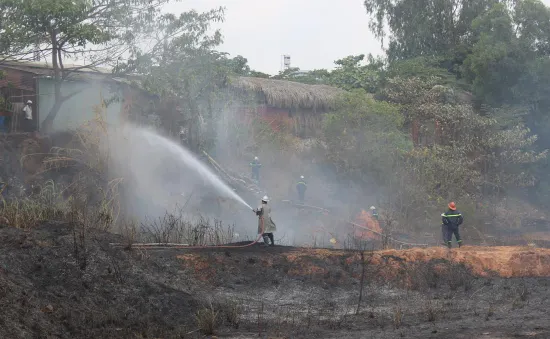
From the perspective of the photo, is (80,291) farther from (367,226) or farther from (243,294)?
(367,226)

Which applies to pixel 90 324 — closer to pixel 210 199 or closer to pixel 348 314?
pixel 348 314

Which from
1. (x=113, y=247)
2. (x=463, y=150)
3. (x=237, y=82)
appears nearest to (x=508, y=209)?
(x=463, y=150)

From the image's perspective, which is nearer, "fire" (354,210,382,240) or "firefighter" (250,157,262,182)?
"fire" (354,210,382,240)

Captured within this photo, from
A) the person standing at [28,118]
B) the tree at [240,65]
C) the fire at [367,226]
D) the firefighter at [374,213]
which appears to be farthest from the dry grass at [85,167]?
the tree at [240,65]

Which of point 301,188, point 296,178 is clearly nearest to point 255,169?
point 301,188

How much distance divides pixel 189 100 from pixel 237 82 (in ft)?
17.1

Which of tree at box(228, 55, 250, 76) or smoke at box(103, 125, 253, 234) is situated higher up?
tree at box(228, 55, 250, 76)

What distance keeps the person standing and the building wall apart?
36 cm

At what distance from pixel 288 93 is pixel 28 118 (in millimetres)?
13433

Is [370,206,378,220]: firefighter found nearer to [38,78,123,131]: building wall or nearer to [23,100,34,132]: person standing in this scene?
[38,78,123,131]: building wall

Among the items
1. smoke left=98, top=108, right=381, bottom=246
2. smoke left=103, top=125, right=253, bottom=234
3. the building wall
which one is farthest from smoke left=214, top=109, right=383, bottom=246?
the building wall

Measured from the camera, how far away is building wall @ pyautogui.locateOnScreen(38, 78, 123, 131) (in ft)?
78.0

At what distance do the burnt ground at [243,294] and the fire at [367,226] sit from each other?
25.5 ft

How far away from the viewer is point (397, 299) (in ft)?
49.5
